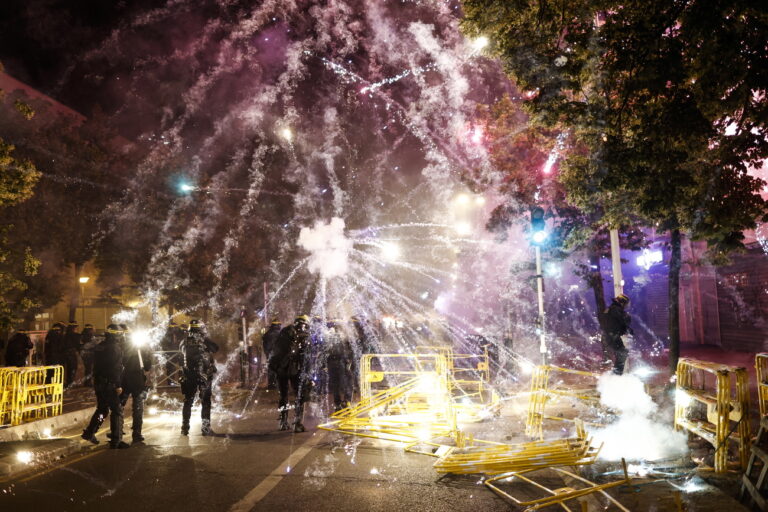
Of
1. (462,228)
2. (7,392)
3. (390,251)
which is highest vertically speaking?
(462,228)

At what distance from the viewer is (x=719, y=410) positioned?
5.40 metres

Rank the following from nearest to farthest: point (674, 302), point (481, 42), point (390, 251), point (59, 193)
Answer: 1. point (481, 42)
2. point (674, 302)
3. point (59, 193)
4. point (390, 251)

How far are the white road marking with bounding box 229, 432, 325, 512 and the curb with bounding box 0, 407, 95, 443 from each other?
16.4ft

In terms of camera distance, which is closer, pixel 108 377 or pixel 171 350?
pixel 108 377

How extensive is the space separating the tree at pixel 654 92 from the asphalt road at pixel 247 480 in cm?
513

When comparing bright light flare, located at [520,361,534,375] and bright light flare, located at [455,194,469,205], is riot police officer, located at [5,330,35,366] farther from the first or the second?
bright light flare, located at [455,194,469,205]

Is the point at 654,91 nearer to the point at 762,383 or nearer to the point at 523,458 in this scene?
the point at 762,383

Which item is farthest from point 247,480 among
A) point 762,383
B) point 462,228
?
point 462,228

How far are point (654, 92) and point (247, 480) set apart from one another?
7236mm

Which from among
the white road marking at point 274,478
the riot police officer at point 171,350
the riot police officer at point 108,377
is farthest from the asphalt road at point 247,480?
the riot police officer at point 171,350

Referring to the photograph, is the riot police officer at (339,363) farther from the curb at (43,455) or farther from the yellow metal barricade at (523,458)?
the curb at (43,455)

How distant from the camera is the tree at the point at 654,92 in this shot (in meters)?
6.13

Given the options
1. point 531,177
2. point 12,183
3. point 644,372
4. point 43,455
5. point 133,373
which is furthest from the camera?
point 531,177

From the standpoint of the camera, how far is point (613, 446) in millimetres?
6914
